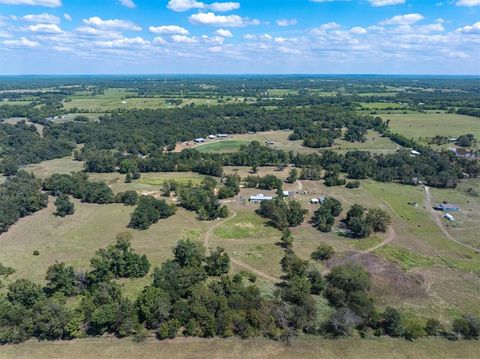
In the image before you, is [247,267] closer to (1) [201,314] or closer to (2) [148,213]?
(1) [201,314]

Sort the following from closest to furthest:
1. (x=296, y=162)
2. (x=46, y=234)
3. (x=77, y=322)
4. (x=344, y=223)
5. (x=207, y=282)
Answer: (x=77, y=322) → (x=207, y=282) → (x=46, y=234) → (x=344, y=223) → (x=296, y=162)

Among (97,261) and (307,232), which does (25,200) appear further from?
(307,232)

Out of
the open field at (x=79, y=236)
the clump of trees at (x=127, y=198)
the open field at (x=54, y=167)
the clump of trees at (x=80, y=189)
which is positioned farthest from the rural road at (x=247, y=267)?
the open field at (x=54, y=167)

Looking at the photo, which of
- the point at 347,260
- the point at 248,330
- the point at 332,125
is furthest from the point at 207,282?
the point at 332,125

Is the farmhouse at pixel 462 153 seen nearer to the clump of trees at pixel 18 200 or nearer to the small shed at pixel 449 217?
the small shed at pixel 449 217

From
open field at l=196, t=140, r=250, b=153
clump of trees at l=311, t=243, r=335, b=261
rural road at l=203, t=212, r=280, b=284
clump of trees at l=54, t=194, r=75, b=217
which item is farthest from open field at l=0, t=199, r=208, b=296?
open field at l=196, t=140, r=250, b=153

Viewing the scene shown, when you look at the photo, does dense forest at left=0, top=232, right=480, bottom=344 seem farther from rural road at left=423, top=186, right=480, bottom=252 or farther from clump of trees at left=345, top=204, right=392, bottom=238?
rural road at left=423, top=186, right=480, bottom=252
